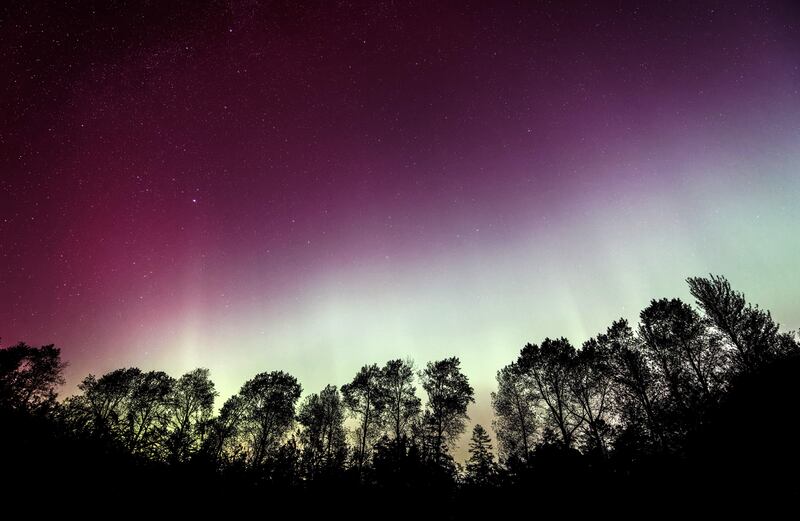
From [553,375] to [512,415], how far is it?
9585 millimetres

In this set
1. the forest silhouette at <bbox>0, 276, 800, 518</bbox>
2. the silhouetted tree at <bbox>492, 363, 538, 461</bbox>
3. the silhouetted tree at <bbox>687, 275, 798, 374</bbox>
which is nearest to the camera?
the forest silhouette at <bbox>0, 276, 800, 518</bbox>

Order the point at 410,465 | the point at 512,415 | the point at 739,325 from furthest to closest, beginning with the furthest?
the point at 512,415 < the point at 739,325 < the point at 410,465

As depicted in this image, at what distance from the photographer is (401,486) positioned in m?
7.33

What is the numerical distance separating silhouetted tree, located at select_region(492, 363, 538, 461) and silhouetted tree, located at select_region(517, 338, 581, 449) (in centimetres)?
235

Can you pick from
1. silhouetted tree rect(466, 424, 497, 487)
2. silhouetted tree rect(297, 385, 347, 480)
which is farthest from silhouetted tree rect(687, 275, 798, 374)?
silhouetted tree rect(297, 385, 347, 480)

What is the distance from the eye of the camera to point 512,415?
38.3 m

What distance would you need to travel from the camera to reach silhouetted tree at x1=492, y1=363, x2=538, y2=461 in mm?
36906

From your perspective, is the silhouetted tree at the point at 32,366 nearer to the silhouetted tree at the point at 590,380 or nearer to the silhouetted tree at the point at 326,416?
the silhouetted tree at the point at 326,416

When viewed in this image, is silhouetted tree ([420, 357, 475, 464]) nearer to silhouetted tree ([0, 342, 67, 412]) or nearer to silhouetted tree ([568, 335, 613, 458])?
silhouetted tree ([568, 335, 613, 458])

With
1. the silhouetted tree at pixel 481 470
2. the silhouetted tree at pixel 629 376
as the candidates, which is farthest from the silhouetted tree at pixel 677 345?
the silhouetted tree at pixel 481 470

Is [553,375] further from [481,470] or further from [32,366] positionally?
[32,366]

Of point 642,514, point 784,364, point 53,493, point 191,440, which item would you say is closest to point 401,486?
point 642,514

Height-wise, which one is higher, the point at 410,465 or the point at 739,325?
the point at 739,325

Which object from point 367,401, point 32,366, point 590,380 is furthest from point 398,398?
point 32,366
